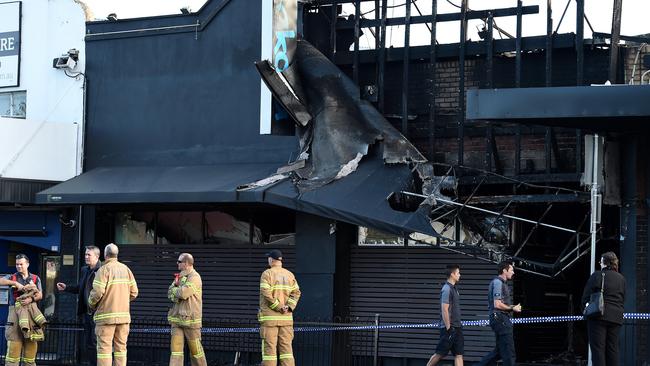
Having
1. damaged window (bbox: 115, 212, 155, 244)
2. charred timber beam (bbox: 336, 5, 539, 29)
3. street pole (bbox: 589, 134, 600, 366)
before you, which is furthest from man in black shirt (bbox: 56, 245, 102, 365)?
street pole (bbox: 589, 134, 600, 366)

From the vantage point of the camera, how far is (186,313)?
16.0 metres

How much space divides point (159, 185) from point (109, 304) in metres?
4.03

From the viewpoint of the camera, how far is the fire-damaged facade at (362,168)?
16828 mm

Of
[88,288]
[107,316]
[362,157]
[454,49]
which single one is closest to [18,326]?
[88,288]

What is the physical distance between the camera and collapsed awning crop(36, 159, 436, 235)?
16.8 meters

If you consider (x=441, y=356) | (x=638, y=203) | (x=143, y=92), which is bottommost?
(x=441, y=356)

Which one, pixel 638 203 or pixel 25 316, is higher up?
pixel 638 203

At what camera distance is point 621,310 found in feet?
46.7

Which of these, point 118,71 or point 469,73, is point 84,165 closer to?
point 118,71

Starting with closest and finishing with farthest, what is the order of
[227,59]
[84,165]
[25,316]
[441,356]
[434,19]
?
[441,356] < [25,316] < [434,19] < [227,59] < [84,165]

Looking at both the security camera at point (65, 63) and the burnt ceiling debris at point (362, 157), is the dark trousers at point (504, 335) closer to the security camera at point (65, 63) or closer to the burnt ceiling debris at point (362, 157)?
the burnt ceiling debris at point (362, 157)

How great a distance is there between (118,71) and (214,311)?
459 cm

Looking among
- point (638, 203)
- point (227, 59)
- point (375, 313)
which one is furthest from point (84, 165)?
point (638, 203)

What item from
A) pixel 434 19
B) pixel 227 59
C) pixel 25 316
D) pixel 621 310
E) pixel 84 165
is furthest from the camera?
pixel 84 165
